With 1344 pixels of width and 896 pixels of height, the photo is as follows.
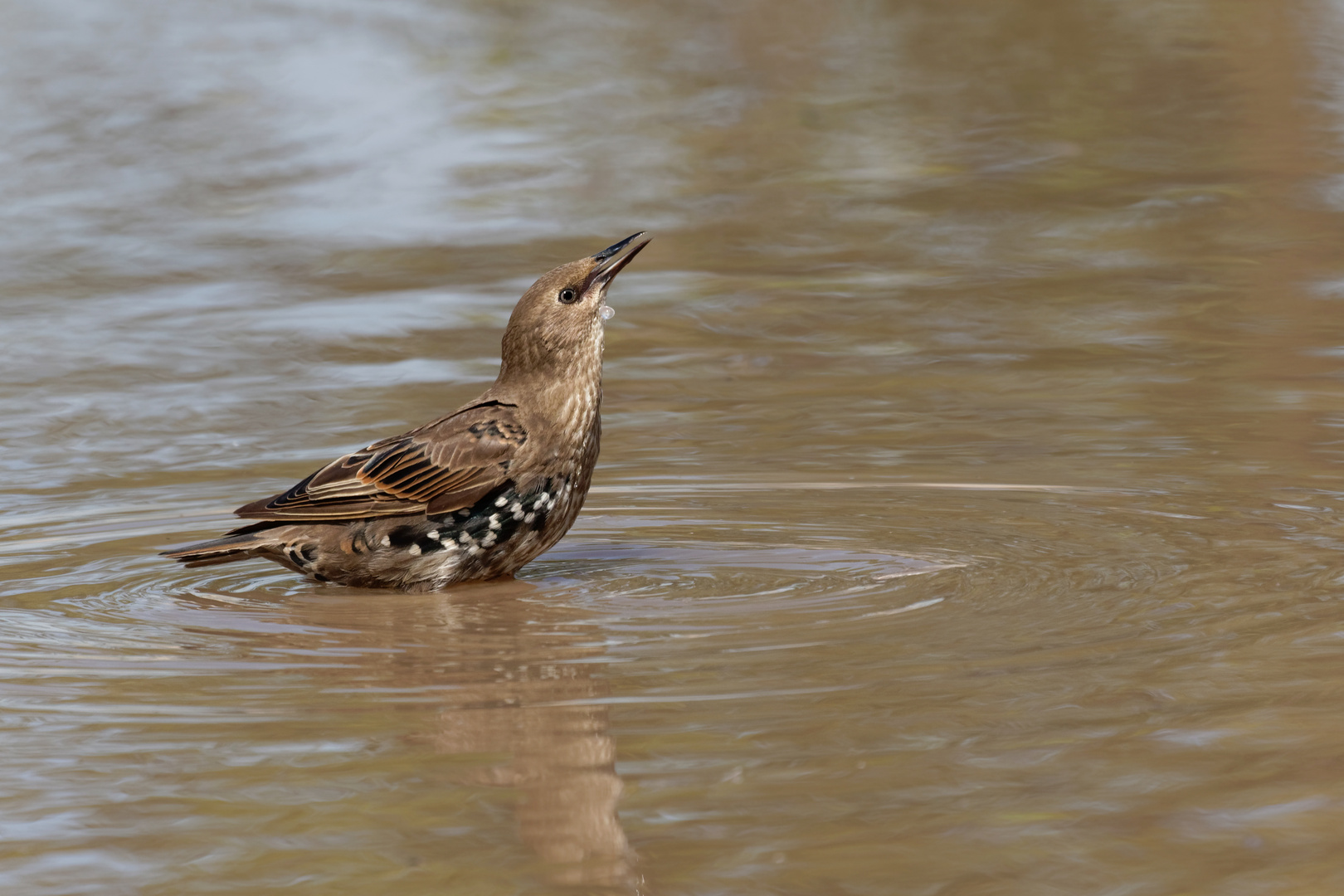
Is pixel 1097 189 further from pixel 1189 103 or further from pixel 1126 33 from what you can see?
pixel 1126 33

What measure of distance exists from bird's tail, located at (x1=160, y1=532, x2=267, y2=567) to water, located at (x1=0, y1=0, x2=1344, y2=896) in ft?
0.46

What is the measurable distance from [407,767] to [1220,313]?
21.8 ft

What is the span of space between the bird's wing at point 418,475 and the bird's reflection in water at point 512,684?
12.4 inches

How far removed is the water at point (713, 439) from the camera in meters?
4.46

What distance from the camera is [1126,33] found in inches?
637

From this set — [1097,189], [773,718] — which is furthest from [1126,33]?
[773,718]

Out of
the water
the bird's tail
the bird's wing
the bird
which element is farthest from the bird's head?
the bird's tail

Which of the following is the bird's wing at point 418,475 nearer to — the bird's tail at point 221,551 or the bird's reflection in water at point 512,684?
the bird's tail at point 221,551

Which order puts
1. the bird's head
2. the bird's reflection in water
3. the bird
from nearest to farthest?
the bird's reflection in water, the bird, the bird's head

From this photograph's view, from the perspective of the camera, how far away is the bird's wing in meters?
6.84

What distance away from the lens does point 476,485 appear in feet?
22.4

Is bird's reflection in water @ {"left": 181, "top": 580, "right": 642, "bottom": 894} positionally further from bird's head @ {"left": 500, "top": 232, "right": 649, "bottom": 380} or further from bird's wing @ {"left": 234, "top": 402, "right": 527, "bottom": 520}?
bird's head @ {"left": 500, "top": 232, "right": 649, "bottom": 380}

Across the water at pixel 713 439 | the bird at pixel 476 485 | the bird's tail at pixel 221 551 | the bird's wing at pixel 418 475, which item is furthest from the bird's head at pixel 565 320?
the bird's tail at pixel 221 551

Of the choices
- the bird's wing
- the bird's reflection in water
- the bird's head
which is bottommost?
the bird's reflection in water
